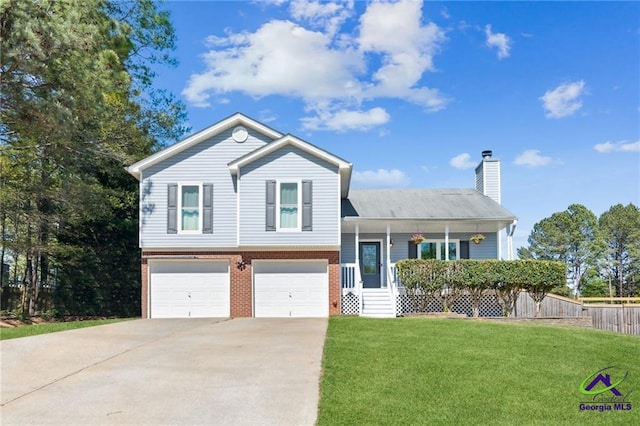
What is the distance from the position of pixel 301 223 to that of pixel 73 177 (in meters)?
10.4

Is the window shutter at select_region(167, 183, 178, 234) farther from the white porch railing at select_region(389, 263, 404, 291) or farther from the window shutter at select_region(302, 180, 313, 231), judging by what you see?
the white porch railing at select_region(389, 263, 404, 291)

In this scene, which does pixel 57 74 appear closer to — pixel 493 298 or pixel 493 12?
pixel 493 12

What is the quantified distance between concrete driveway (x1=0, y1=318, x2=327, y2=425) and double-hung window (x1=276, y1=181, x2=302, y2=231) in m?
4.82

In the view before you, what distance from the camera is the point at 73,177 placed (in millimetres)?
20750

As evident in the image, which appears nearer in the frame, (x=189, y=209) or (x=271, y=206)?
(x=271, y=206)

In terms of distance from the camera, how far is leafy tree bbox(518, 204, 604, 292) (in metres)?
48.7

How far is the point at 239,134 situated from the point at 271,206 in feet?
9.63

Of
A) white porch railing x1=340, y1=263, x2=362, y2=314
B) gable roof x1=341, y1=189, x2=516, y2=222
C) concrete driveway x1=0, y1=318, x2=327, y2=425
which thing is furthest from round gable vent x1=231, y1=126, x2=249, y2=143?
concrete driveway x1=0, y1=318, x2=327, y2=425

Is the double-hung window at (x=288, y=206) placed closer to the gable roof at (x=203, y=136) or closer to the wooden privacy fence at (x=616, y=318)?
the gable roof at (x=203, y=136)

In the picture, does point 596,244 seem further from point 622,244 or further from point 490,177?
point 490,177

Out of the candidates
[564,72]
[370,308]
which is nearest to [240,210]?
[370,308]

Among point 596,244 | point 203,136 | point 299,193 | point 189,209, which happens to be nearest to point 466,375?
point 299,193

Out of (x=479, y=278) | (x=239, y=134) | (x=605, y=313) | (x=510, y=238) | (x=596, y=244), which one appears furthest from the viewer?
(x=596, y=244)

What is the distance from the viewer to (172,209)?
1703 centimetres
